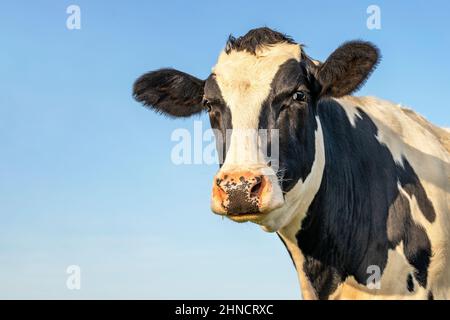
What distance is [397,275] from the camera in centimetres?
841

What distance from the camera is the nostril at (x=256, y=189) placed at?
282 inches

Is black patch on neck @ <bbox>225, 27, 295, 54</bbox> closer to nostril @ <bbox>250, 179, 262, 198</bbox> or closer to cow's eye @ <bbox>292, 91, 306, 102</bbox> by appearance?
cow's eye @ <bbox>292, 91, 306, 102</bbox>

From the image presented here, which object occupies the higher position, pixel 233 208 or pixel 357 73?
pixel 357 73

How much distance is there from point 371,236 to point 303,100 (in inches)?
70.8

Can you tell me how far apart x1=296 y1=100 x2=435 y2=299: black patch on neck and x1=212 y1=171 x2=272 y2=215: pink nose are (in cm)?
142

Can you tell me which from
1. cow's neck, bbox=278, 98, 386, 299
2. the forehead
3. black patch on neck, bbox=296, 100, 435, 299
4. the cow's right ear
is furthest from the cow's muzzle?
the cow's right ear

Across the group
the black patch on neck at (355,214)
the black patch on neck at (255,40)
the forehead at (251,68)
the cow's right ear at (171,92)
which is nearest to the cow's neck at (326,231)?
the black patch on neck at (355,214)

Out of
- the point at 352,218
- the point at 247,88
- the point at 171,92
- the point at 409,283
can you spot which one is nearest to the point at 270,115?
the point at 247,88
